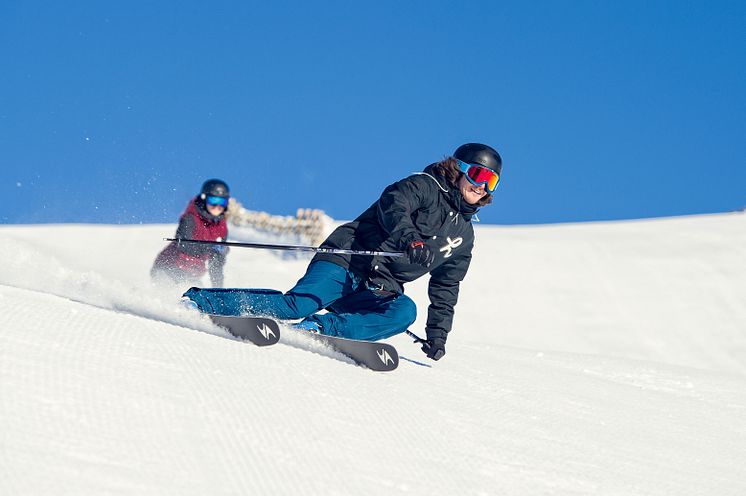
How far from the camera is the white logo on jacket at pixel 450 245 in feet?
16.8

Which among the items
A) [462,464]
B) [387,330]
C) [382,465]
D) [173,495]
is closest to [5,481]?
[173,495]

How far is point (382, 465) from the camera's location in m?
2.94

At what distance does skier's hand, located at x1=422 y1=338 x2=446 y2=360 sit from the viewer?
5.19 m

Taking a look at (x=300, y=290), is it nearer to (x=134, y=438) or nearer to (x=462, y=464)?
(x=462, y=464)

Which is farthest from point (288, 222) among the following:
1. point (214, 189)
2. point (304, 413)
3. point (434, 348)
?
point (304, 413)

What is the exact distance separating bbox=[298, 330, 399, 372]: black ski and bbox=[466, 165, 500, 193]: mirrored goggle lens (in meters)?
1.06

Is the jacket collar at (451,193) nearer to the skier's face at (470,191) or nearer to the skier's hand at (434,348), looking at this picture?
the skier's face at (470,191)

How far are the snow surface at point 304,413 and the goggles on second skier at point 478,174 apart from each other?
3.55 feet

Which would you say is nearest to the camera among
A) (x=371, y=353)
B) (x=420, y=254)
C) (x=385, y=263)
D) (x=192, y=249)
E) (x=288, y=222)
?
(x=420, y=254)

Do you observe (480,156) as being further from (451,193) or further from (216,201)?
(216,201)

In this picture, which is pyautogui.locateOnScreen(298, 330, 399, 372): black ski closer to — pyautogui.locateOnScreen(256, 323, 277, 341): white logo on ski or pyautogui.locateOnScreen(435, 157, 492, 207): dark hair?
pyautogui.locateOnScreen(256, 323, 277, 341): white logo on ski

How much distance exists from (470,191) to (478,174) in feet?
0.34

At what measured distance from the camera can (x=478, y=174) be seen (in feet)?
16.1

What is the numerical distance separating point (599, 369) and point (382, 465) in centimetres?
412
